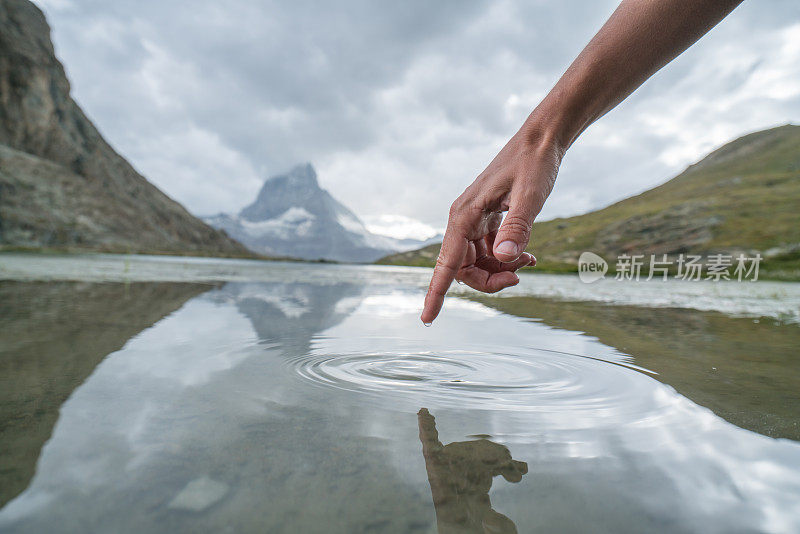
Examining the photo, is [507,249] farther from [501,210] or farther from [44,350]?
[44,350]

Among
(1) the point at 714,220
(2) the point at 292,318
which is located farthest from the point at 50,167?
(1) the point at 714,220

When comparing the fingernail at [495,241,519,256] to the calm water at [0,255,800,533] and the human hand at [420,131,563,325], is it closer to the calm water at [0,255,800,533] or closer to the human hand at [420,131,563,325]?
the human hand at [420,131,563,325]

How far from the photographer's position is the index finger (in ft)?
8.32

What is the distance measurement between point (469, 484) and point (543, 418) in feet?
2.74

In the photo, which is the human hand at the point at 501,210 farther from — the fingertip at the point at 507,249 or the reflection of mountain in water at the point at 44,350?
the reflection of mountain in water at the point at 44,350

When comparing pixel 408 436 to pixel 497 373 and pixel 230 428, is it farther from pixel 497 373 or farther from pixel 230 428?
pixel 497 373

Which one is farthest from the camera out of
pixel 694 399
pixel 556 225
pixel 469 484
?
pixel 556 225

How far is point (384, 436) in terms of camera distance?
69.9 inches

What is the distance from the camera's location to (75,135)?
92.9m

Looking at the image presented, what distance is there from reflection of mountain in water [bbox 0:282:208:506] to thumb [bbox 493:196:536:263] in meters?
2.01

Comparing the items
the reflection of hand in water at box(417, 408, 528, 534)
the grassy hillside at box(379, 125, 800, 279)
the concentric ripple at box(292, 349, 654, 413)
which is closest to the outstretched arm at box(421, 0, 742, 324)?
the concentric ripple at box(292, 349, 654, 413)

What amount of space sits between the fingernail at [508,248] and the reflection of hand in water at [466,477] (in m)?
0.89

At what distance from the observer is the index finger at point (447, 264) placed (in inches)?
99.8

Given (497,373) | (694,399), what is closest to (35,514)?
(497,373)
